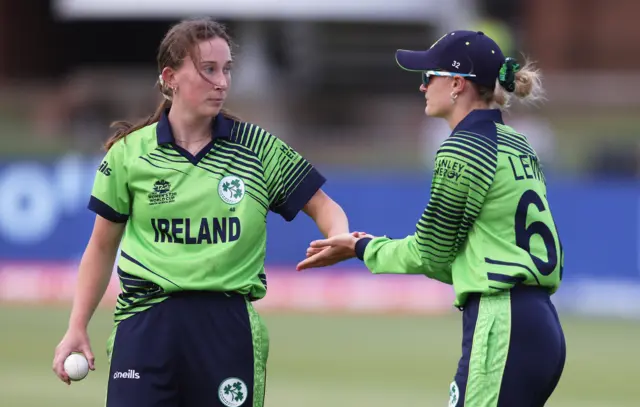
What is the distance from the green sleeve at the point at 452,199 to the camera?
198 inches

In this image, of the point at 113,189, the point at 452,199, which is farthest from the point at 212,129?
the point at 452,199

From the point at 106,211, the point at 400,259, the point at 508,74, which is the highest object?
the point at 508,74

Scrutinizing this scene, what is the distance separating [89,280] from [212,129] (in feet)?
2.58

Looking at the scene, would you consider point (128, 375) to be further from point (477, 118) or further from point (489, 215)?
point (477, 118)

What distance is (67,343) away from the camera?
17.2 ft

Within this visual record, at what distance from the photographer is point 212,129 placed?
17.1ft

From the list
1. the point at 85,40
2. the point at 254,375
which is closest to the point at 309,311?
the point at 254,375

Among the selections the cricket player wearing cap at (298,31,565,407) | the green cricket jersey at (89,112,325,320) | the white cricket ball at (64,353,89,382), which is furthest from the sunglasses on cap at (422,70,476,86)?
the white cricket ball at (64,353,89,382)

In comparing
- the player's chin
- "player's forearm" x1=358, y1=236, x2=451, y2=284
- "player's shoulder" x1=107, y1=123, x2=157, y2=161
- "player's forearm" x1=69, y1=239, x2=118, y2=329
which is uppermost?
the player's chin

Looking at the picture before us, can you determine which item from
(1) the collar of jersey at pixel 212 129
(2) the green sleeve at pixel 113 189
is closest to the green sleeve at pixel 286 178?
(1) the collar of jersey at pixel 212 129

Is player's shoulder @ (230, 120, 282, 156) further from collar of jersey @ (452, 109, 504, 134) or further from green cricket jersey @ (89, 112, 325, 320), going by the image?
collar of jersey @ (452, 109, 504, 134)

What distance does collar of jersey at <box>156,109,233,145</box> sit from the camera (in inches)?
202

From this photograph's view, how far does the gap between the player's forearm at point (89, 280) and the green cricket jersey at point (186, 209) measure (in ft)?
0.37

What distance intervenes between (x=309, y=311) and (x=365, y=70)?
432 inches
